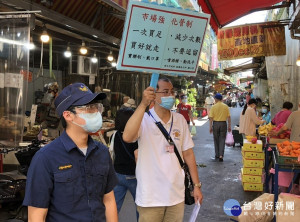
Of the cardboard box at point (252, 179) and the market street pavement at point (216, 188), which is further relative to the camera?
the cardboard box at point (252, 179)

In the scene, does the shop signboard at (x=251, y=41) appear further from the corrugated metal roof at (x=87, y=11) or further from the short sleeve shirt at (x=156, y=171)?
the short sleeve shirt at (x=156, y=171)

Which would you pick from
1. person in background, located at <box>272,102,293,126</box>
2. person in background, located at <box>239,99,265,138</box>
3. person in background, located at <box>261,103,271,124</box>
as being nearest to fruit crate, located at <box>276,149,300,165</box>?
person in background, located at <box>272,102,293,126</box>

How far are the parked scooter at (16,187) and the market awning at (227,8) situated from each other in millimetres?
4221

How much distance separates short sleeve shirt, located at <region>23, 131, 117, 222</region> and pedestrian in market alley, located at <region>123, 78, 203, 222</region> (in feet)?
2.90

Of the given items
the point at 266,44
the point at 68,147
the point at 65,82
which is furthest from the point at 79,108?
the point at 65,82

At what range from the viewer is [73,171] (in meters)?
2.10

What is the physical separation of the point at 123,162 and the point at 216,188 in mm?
3929

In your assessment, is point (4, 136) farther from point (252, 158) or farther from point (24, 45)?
point (252, 158)

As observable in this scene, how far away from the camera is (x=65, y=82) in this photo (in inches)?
562

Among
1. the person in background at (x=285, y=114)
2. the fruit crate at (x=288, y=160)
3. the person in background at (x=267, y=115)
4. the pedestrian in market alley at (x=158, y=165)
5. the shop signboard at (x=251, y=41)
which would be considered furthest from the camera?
the person in background at (x=267, y=115)

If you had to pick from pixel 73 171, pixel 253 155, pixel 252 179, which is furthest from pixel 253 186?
pixel 73 171

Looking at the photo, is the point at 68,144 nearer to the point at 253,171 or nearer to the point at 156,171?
the point at 156,171

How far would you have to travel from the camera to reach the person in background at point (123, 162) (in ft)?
14.0

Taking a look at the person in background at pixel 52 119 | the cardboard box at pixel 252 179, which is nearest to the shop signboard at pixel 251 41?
the cardboard box at pixel 252 179
